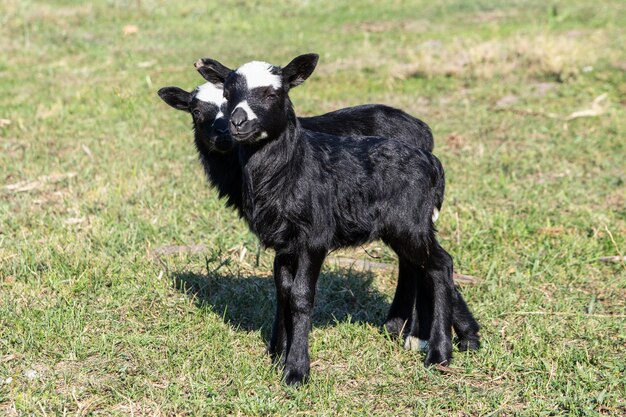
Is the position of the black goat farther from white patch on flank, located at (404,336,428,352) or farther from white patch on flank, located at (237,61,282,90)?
white patch on flank, located at (404,336,428,352)

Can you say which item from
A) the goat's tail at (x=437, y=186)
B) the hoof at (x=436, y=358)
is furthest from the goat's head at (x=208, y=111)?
the hoof at (x=436, y=358)

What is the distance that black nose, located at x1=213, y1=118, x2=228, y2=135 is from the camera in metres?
5.76

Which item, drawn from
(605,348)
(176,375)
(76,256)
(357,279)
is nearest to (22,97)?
(76,256)

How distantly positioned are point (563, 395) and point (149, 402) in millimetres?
2336

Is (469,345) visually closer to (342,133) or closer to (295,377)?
(295,377)

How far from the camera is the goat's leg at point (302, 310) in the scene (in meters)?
5.02

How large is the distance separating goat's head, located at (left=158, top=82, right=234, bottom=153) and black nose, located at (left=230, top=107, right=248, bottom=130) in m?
1.00

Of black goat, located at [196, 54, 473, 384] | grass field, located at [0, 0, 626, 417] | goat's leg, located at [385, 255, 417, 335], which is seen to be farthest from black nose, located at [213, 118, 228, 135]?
goat's leg, located at [385, 255, 417, 335]

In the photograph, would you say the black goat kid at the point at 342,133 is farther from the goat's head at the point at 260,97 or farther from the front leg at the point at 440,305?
the goat's head at the point at 260,97

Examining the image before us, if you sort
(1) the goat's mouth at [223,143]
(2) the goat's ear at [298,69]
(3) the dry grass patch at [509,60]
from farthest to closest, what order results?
(3) the dry grass patch at [509,60] → (1) the goat's mouth at [223,143] → (2) the goat's ear at [298,69]

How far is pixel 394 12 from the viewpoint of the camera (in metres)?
20.0

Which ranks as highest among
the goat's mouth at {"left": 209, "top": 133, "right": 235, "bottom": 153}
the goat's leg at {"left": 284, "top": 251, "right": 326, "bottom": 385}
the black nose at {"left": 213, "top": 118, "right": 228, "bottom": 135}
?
the black nose at {"left": 213, "top": 118, "right": 228, "bottom": 135}

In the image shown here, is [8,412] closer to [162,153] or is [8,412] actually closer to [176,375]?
[176,375]

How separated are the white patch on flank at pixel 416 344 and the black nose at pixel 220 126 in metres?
1.86
